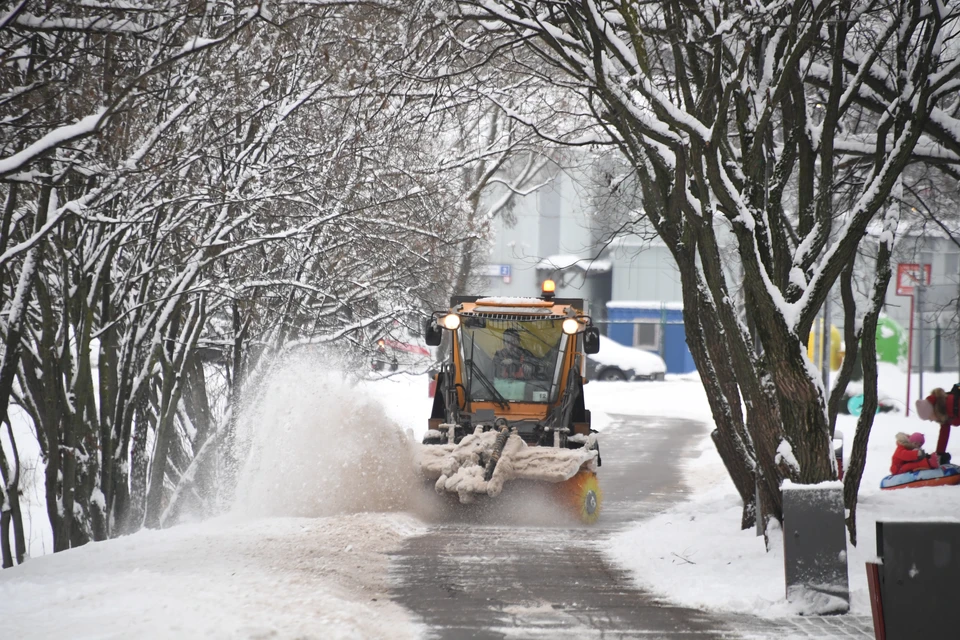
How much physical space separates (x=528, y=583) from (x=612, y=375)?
1314 inches

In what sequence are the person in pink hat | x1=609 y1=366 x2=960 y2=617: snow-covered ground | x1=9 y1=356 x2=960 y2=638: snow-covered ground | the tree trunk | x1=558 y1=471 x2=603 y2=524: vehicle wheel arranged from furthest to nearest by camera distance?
the person in pink hat, x1=558 y1=471 x2=603 y2=524: vehicle wheel, the tree trunk, x1=609 y1=366 x2=960 y2=617: snow-covered ground, x1=9 y1=356 x2=960 y2=638: snow-covered ground

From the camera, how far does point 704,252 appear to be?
864cm

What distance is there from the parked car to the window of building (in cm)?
1051

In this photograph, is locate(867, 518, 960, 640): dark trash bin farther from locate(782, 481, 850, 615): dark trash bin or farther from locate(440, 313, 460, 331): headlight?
locate(440, 313, 460, 331): headlight

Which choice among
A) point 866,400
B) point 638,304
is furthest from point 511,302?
point 638,304

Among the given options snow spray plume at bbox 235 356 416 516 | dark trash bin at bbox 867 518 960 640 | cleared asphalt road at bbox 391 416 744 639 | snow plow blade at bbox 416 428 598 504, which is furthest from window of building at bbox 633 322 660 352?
dark trash bin at bbox 867 518 960 640

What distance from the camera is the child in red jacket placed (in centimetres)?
1423

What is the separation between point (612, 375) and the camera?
134 ft

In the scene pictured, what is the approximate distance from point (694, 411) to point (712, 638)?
25143mm

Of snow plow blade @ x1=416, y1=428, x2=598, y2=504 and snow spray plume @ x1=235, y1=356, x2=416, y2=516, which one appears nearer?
snow plow blade @ x1=416, y1=428, x2=598, y2=504

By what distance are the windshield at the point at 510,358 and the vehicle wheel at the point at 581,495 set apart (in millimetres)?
2197

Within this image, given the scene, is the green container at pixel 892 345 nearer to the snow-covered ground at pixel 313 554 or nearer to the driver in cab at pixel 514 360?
the snow-covered ground at pixel 313 554

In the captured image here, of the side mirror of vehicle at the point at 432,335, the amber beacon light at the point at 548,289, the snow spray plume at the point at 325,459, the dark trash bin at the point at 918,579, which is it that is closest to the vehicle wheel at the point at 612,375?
the amber beacon light at the point at 548,289

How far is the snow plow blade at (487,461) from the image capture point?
11.2m
